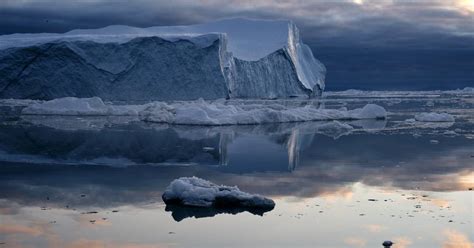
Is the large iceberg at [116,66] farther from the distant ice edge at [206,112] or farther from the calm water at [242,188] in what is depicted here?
the calm water at [242,188]

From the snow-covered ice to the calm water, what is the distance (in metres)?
0.16

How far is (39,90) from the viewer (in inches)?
1126

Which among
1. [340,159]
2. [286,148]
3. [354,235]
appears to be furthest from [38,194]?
[286,148]

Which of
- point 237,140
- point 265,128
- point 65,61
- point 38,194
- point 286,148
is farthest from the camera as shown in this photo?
point 65,61

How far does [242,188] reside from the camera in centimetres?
613

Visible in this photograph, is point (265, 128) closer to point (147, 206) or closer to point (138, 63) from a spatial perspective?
point (147, 206)

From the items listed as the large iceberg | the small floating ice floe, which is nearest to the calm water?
the small floating ice floe

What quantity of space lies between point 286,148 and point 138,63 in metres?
21.1

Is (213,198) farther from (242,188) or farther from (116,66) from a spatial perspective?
(116,66)

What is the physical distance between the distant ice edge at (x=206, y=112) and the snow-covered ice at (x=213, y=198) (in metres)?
10.1

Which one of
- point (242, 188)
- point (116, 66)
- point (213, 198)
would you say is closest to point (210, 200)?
point (213, 198)

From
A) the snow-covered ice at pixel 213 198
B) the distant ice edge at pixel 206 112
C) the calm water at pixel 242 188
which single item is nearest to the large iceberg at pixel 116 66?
the distant ice edge at pixel 206 112

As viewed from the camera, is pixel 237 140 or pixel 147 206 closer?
pixel 147 206

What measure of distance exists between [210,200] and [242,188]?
0.96m
